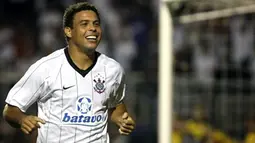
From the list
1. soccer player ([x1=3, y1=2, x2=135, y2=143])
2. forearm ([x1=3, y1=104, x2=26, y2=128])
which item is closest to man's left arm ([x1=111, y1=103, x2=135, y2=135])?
soccer player ([x1=3, y1=2, x2=135, y2=143])

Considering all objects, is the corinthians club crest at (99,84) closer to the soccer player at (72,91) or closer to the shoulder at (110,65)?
the soccer player at (72,91)

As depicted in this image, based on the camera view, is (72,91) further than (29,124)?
Yes

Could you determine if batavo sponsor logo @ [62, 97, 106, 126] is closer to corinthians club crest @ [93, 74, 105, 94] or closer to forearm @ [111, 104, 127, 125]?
corinthians club crest @ [93, 74, 105, 94]

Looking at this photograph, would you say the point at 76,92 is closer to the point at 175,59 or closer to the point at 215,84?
the point at 215,84

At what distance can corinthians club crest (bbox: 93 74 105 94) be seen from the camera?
517 cm

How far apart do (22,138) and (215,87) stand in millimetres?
3011

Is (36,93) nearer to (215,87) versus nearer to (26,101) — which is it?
(26,101)

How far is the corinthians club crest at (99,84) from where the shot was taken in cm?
517

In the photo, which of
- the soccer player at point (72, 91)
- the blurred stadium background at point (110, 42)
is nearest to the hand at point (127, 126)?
the soccer player at point (72, 91)

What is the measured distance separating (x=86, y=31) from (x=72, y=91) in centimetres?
39

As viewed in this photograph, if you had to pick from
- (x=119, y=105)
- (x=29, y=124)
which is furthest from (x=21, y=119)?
(x=119, y=105)

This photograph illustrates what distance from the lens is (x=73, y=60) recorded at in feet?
17.1

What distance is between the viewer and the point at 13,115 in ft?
16.8

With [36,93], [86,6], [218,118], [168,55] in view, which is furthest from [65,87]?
[218,118]
